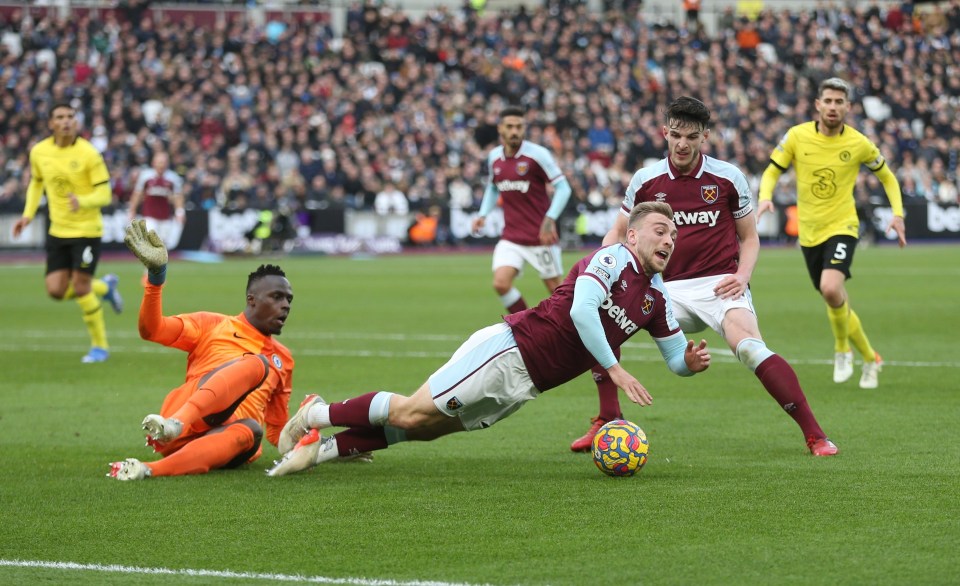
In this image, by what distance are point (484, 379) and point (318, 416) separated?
3.32ft

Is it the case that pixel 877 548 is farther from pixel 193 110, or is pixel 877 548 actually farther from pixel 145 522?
pixel 193 110

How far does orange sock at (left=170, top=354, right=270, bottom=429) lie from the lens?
719 cm

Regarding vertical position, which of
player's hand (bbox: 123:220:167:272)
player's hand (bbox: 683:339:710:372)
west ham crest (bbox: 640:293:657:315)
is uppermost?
player's hand (bbox: 123:220:167:272)

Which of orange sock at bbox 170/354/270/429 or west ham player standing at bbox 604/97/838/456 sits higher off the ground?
west ham player standing at bbox 604/97/838/456

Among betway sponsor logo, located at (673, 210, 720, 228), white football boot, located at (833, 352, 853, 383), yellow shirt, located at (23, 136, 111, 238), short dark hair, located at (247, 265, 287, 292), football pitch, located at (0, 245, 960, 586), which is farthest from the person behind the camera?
yellow shirt, located at (23, 136, 111, 238)

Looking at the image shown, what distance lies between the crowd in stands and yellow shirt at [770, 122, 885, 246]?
22.5 meters

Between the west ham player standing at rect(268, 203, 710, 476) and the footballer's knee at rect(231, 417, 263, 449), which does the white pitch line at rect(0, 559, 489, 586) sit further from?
the footballer's knee at rect(231, 417, 263, 449)

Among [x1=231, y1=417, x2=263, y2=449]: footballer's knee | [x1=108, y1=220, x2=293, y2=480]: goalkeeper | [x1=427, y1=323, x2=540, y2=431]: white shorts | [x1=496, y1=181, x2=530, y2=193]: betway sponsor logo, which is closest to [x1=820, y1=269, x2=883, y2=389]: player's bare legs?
[x1=496, y1=181, x2=530, y2=193]: betway sponsor logo

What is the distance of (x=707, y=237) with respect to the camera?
27.6ft

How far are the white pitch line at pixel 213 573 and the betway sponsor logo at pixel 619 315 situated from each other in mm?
2314

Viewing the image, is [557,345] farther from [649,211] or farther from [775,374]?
[775,374]

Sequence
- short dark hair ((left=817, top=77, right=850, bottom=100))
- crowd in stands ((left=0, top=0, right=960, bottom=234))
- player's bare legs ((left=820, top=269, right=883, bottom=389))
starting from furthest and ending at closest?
crowd in stands ((left=0, top=0, right=960, bottom=234)), player's bare legs ((left=820, top=269, right=883, bottom=389)), short dark hair ((left=817, top=77, right=850, bottom=100))

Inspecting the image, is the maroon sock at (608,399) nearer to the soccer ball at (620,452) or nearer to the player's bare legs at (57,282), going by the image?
the soccer ball at (620,452)

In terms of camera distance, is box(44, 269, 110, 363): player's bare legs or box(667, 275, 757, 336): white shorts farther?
box(44, 269, 110, 363): player's bare legs
